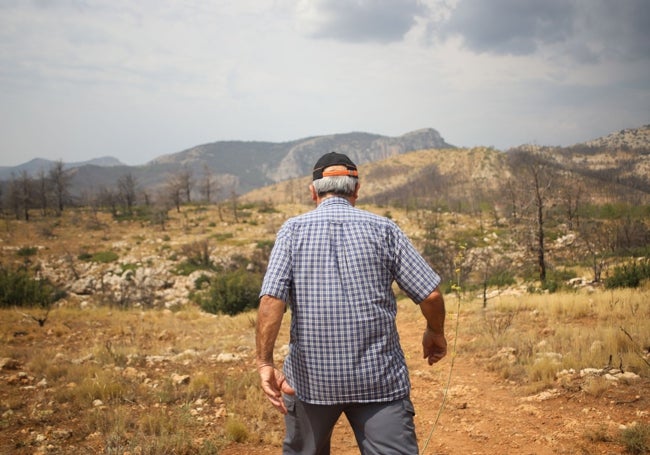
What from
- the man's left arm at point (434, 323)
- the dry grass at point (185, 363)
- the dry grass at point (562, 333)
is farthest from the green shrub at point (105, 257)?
the man's left arm at point (434, 323)

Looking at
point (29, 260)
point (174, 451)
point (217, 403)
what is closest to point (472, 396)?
point (217, 403)

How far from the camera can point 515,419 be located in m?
4.23

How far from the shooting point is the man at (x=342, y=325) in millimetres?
1828

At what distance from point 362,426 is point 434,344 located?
1.90ft

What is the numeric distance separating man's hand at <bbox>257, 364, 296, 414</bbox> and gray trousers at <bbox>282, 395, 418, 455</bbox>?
0.16ft

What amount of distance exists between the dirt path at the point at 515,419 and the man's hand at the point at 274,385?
2.27 metres

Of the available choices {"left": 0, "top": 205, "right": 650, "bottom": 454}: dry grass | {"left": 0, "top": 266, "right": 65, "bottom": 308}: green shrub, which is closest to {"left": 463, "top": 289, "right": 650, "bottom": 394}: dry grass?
{"left": 0, "top": 205, "right": 650, "bottom": 454}: dry grass

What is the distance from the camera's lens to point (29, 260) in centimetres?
2555

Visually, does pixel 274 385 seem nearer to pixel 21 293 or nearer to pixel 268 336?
pixel 268 336

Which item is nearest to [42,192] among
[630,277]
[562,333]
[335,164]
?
[562,333]

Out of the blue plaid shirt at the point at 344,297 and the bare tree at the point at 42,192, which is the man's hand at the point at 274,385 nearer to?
the blue plaid shirt at the point at 344,297

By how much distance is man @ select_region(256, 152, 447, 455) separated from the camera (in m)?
1.83

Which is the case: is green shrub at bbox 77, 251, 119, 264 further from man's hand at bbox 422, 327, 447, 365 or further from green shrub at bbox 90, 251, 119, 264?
man's hand at bbox 422, 327, 447, 365

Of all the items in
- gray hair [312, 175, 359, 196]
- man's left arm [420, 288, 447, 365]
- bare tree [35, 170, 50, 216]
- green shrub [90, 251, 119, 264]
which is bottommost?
green shrub [90, 251, 119, 264]
